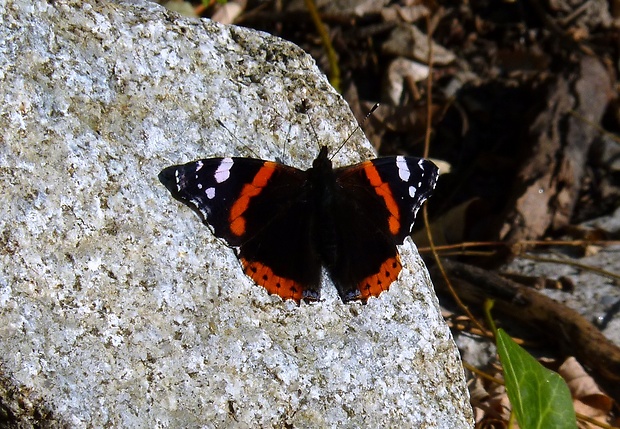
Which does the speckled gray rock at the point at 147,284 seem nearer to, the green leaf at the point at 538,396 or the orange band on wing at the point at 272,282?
the orange band on wing at the point at 272,282

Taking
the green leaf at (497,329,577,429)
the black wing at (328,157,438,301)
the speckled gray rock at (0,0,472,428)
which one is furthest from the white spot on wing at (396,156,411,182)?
the green leaf at (497,329,577,429)

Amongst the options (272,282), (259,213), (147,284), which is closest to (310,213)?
(259,213)

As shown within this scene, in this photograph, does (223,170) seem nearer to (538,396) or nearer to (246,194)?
(246,194)

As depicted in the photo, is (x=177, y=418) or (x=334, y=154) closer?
(x=177, y=418)

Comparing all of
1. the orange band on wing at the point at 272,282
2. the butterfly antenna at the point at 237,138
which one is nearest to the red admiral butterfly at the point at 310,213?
the orange band on wing at the point at 272,282

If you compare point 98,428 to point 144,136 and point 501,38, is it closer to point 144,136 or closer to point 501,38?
point 144,136

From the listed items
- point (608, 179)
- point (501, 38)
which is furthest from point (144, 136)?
point (501, 38)

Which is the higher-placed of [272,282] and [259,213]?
[259,213]
